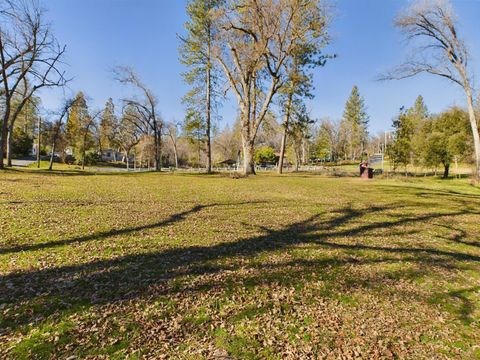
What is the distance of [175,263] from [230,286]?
4.38ft

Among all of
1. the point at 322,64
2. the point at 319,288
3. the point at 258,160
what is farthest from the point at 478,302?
the point at 258,160

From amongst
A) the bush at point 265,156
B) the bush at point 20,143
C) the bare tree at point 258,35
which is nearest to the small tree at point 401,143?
the bare tree at point 258,35

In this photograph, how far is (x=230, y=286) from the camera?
15.0 feet

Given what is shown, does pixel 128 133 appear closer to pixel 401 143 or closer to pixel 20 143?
pixel 20 143

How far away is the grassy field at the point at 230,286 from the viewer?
10.6 feet

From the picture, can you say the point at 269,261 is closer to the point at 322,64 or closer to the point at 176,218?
the point at 176,218

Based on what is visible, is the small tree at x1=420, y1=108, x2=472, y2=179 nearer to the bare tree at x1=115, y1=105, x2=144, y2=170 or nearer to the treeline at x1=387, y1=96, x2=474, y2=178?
the treeline at x1=387, y1=96, x2=474, y2=178

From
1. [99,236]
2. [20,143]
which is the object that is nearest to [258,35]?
[99,236]

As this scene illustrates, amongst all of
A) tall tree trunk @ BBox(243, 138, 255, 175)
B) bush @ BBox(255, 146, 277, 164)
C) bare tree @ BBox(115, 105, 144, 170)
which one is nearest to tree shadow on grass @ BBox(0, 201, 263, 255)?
tall tree trunk @ BBox(243, 138, 255, 175)

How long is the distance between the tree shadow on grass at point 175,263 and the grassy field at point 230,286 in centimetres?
3

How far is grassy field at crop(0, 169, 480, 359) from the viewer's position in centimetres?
323

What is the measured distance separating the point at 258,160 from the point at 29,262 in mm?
62957

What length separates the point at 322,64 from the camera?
2583cm

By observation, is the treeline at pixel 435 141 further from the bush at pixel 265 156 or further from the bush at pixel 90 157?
the bush at pixel 90 157
